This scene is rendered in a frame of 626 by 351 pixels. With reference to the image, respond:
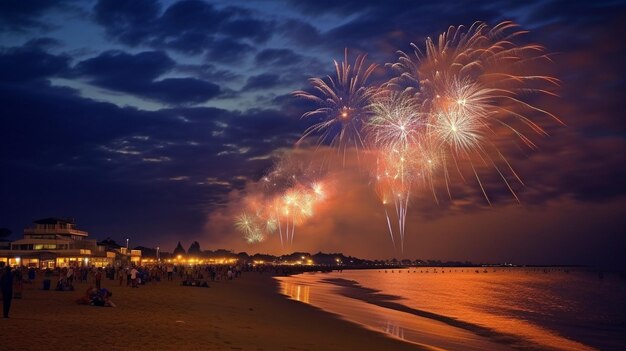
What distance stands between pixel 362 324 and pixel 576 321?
22611mm

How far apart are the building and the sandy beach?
43476mm

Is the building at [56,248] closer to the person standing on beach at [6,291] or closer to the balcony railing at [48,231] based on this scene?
the balcony railing at [48,231]

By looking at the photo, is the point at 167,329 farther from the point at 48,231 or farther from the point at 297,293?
the point at 48,231

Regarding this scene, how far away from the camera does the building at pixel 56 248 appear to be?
69.1 m

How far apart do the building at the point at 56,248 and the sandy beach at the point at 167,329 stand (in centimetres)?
4348

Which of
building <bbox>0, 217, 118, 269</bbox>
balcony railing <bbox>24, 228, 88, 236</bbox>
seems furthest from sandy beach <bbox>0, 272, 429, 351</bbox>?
balcony railing <bbox>24, 228, 88, 236</bbox>

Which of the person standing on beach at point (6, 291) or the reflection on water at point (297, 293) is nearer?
the person standing on beach at point (6, 291)

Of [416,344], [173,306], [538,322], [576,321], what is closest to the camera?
[416,344]

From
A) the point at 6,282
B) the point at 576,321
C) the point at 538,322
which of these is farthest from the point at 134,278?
the point at 576,321

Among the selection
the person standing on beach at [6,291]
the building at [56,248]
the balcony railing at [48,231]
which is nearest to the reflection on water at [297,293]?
the person standing on beach at [6,291]

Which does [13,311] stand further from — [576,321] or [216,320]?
[576,321]

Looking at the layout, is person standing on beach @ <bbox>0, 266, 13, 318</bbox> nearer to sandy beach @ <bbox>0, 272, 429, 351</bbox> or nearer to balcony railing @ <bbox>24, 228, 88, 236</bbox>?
sandy beach @ <bbox>0, 272, 429, 351</bbox>

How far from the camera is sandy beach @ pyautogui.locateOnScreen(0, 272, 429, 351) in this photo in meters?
14.6

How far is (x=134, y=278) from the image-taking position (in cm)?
3953
